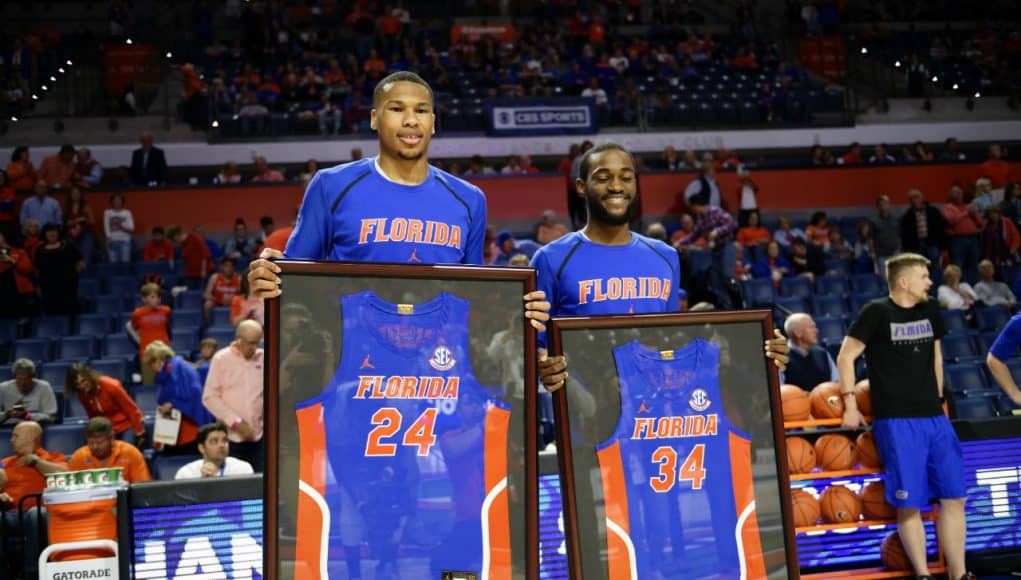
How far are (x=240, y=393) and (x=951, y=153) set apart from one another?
14.6 metres

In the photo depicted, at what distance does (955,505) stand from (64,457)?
6.12 m

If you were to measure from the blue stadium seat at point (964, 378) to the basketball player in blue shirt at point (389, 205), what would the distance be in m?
8.34

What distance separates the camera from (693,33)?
23453 millimetres

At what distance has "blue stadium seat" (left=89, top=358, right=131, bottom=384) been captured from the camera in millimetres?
10438


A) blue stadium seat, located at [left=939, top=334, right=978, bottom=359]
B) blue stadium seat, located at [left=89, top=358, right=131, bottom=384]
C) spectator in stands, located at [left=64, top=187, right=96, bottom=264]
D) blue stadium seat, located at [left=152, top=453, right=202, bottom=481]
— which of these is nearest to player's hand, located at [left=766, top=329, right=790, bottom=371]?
blue stadium seat, located at [left=152, top=453, right=202, bottom=481]

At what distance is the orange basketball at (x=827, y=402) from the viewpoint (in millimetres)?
6785

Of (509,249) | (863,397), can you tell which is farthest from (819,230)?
(863,397)

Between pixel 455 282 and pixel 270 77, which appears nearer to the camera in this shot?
pixel 455 282

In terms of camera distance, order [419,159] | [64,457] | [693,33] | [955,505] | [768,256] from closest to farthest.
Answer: [419,159] → [955,505] → [64,457] → [768,256] → [693,33]

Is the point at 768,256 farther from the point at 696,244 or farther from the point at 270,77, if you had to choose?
the point at 270,77

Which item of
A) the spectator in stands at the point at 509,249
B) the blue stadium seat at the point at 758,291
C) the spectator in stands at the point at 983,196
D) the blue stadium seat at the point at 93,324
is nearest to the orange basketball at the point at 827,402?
the spectator in stands at the point at 509,249

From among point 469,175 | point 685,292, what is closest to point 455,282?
point 685,292

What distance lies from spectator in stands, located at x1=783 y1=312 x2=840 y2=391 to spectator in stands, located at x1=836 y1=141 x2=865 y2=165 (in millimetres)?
10404

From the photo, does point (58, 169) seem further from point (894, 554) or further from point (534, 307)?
point (534, 307)
